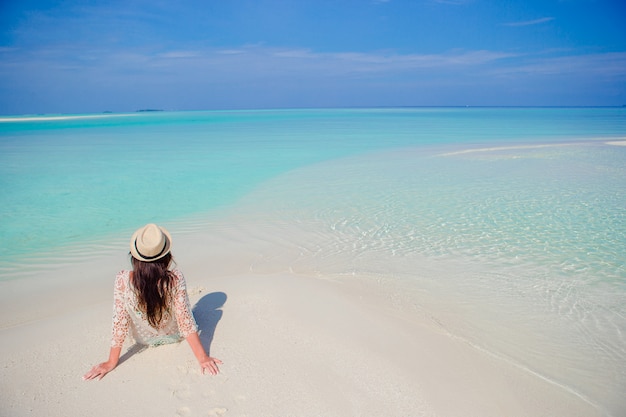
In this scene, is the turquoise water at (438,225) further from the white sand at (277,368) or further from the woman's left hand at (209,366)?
the woman's left hand at (209,366)

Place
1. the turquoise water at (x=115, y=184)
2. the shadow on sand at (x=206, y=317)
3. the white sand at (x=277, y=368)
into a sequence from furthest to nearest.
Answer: the turquoise water at (x=115, y=184), the shadow on sand at (x=206, y=317), the white sand at (x=277, y=368)

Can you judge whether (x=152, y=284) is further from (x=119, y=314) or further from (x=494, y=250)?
(x=494, y=250)

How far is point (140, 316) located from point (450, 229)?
5081 mm

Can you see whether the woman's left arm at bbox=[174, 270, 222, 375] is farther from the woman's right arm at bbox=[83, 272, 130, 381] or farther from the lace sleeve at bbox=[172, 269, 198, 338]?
the woman's right arm at bbox=[83, 272, 130, 381]

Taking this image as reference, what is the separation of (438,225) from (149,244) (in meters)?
5.21

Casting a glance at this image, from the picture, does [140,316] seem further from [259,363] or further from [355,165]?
[355,165]

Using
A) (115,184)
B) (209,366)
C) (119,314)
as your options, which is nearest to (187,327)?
(209,366)

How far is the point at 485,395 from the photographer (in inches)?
111

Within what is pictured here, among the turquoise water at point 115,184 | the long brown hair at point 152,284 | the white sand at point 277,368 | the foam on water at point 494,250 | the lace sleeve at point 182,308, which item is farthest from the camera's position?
the turquoise water at point 115,184

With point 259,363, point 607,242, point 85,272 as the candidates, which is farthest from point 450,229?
point 85,272

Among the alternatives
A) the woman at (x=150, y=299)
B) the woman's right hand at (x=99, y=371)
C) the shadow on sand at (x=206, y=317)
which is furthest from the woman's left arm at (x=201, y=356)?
the woman's right hand at (x=99, y=371)

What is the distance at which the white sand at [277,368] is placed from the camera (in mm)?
2617

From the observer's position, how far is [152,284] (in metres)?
2.75

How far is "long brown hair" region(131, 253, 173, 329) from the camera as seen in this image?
2.73 metres
